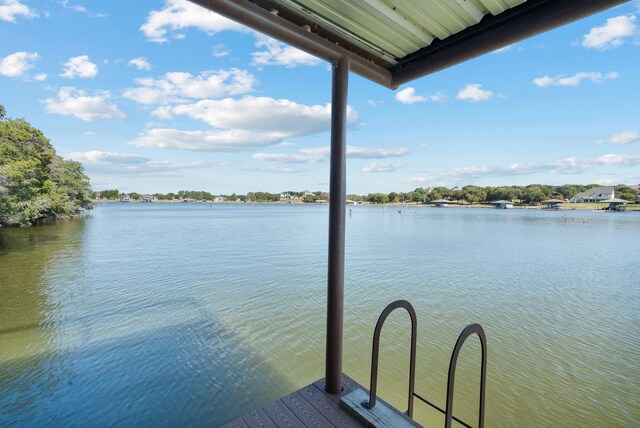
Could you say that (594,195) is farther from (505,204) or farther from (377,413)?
(377,413)

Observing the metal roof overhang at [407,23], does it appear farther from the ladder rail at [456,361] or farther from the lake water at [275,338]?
the lake water at [275,338]

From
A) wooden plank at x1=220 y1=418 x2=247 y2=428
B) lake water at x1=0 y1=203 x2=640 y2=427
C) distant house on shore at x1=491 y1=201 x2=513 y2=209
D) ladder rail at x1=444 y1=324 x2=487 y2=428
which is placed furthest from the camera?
distant house on shore at x1=491 y1=201 x2=513 y2=209

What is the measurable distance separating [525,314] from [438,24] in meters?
7.32

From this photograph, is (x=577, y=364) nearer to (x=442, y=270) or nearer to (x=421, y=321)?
(x=421, y=321)

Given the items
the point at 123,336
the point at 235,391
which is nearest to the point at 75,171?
the point at 123,336

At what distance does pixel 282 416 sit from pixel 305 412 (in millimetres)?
151

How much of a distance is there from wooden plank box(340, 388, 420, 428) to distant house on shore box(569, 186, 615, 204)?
10000 cm

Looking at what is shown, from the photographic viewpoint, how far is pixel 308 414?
1.98 meters

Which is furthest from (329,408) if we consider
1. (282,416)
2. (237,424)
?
(237,424)

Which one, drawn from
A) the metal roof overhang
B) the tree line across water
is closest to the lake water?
the metal roof overhang

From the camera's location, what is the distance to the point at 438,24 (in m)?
1.73

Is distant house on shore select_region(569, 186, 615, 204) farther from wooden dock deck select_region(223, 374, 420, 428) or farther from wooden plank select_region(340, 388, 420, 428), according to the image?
wooden dock deck select_region(223, 374, 420, 428)

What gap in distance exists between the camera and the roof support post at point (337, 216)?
2.04 m

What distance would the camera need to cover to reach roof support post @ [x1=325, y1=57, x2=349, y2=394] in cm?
204
